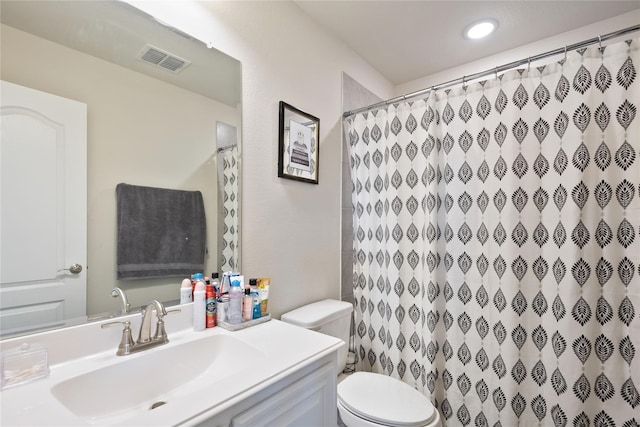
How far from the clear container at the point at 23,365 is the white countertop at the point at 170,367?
0.02 m

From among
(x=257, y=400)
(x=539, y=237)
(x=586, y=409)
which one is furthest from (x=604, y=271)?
(x=257, y=400)

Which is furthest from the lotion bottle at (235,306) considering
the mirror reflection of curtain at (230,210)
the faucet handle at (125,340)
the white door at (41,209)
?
the white door at (41,209)

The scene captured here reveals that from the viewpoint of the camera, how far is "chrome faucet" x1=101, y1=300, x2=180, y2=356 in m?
0.94

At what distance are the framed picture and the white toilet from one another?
2.40 feet

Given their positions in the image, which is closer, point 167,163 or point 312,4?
point 167,163

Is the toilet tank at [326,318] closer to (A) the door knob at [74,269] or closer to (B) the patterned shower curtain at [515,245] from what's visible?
(B) the patterned shower curtain at [515,245]

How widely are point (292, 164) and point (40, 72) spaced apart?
3.30 ft

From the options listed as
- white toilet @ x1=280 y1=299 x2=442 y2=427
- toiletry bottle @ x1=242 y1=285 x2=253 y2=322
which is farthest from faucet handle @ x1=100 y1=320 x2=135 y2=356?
white toilet @ x1=280 y1=299 x2=442 y2=427

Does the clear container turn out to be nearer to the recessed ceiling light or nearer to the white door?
the white door

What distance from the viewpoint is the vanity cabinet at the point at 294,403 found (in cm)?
75

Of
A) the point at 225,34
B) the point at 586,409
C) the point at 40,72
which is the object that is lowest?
the point at 586,409

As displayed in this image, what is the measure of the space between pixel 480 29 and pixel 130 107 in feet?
6.74

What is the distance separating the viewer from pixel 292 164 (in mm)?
1590

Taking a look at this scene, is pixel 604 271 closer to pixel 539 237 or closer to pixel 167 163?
pixel 539 237
